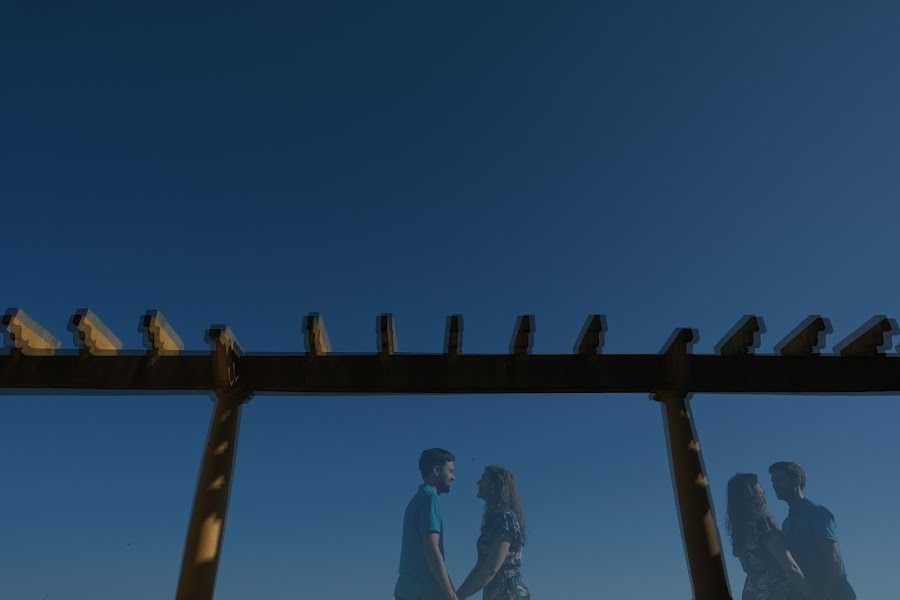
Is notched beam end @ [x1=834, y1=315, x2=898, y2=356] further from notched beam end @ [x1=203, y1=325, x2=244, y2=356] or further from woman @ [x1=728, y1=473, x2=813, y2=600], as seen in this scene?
woman @ [x1=728, y1=473, x2=813, y2=600]

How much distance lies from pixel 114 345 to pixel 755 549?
13.6 metres

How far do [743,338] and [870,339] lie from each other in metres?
0.79

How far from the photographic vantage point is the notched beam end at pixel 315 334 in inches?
135

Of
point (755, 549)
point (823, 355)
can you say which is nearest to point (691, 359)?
point (823, 355)

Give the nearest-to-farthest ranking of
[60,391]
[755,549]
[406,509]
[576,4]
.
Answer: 1. [60,391]
2. [576,4]
3. [406,509]
4. [755,549]

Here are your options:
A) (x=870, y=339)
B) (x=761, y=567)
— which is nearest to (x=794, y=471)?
(x=761, y=567)

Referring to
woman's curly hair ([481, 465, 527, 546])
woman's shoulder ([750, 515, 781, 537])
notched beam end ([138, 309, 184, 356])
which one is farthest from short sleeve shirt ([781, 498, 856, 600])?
notched beam end ([138, 309, 184, 356])

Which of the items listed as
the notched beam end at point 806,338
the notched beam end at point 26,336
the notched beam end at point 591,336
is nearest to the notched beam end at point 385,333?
the notched beam end at point 591,336

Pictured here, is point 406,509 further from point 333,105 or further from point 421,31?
point 421,31

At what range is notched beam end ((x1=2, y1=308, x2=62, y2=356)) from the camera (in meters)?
3.33

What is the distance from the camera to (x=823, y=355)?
3648mm

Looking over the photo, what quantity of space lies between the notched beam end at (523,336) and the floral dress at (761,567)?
11581 millimetres

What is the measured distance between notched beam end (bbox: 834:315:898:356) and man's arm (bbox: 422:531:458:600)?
703 cm

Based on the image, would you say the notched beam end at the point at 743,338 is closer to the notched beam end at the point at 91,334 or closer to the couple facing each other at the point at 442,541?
the notched beam end at the point at 91,334
